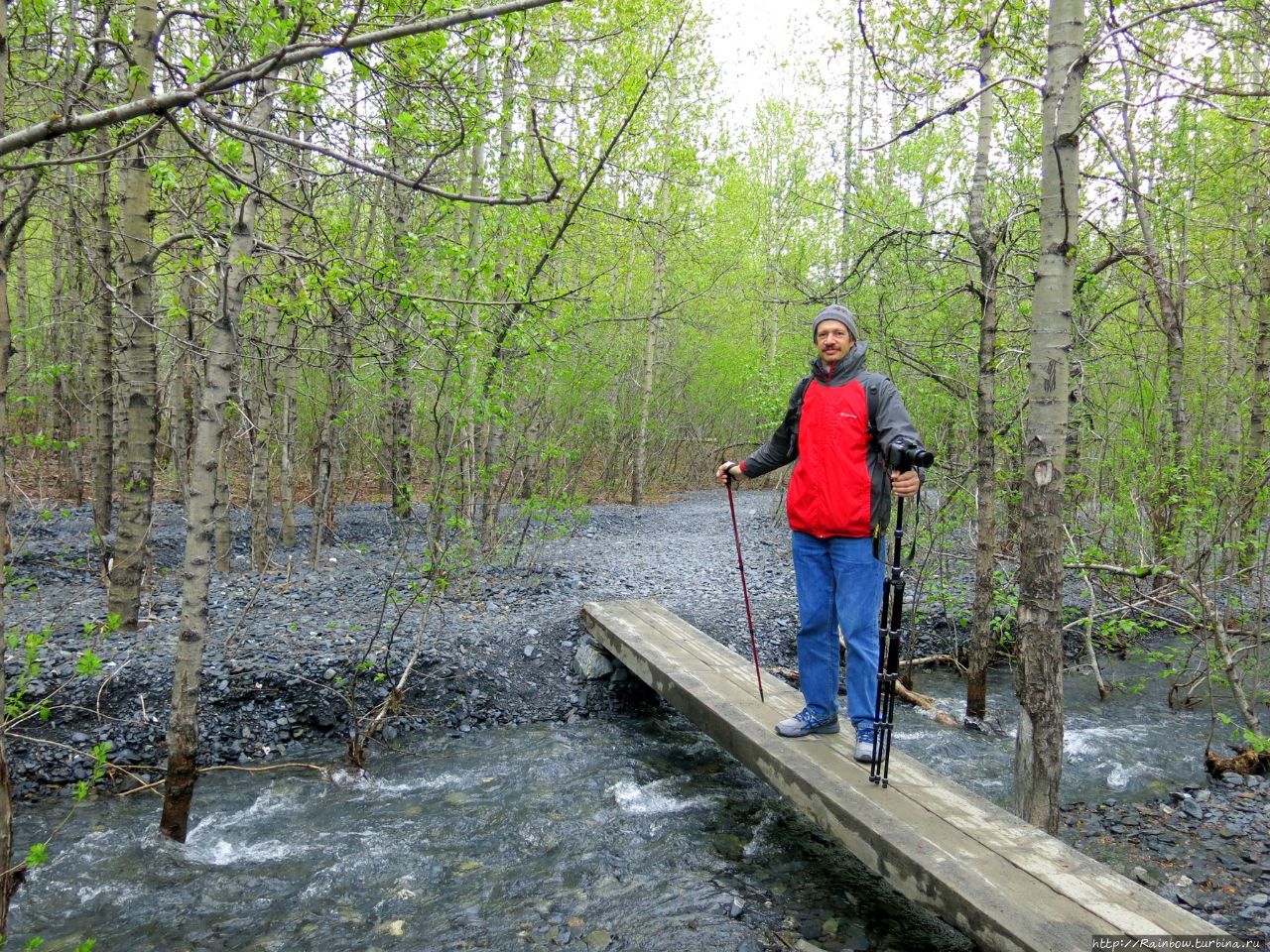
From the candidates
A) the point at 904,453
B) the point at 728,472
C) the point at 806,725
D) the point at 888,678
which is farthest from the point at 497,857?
the point at 904,453

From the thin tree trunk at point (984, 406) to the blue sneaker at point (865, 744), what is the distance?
9.48ft

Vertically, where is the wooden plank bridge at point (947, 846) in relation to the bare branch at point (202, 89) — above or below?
below

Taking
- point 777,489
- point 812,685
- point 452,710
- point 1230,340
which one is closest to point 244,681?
point 452,710

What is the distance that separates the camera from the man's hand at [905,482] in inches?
148

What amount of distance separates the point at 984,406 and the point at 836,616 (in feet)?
9.36

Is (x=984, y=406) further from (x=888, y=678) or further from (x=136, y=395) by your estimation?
(x=136, y=395)

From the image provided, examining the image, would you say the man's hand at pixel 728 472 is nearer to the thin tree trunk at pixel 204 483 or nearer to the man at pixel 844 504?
the man at pixel 844 504

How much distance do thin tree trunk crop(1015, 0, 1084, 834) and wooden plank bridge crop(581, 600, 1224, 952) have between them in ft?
1.39

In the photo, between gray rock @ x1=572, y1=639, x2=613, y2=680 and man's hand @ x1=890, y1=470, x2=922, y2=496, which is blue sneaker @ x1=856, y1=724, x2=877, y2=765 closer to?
man's hand @ x1=890, y1=470, x2=922, y2=496

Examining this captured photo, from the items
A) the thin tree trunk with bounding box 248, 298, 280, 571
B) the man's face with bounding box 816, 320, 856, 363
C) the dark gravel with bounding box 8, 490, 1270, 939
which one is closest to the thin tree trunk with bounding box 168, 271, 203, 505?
the thin tree trunk with bounding box 248, 298, 280, 571

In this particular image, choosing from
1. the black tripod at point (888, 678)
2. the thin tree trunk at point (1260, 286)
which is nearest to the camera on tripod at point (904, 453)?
the black tripod at point (888, 678)

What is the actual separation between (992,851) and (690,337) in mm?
18410

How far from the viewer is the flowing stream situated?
3.87 m

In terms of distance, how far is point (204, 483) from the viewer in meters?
Result: 4.30
